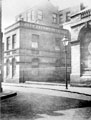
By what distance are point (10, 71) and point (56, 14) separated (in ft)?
60.6

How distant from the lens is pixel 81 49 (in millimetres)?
17172

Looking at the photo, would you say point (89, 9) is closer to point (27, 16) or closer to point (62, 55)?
point (62, 55)

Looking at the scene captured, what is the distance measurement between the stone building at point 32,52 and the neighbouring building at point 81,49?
676 centimetres

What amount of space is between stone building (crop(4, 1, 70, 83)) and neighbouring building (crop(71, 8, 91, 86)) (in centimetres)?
676

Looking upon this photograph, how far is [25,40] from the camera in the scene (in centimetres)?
2519

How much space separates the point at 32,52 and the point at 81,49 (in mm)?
10131

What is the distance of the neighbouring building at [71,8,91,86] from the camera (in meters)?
16.5

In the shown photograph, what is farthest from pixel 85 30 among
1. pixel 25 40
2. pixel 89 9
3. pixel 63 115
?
pixel 63 115

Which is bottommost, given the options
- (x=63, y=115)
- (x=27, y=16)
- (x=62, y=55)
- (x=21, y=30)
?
(x=63, y=115)

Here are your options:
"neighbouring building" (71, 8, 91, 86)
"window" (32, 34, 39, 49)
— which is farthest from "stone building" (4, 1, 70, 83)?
"neighbouring building" (71, 8, 91, 86)

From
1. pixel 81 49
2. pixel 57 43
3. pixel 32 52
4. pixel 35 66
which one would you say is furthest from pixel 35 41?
pixel 81 49

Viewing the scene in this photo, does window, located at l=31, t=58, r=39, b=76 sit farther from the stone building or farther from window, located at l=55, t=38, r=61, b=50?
window, located at l=55, t=38, r=61, b=50

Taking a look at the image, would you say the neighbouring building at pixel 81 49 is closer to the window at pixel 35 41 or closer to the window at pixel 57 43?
the window at pixel 35 41

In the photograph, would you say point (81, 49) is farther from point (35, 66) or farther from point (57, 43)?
Result: point (57, 43)
